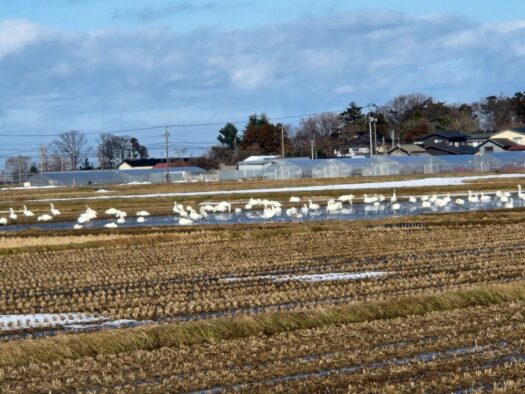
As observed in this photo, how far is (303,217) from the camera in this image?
41688 millimetres

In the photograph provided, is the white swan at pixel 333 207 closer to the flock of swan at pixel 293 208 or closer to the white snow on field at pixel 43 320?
the flock of swan at pixel 293 208

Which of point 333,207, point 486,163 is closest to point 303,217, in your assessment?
point 333,207

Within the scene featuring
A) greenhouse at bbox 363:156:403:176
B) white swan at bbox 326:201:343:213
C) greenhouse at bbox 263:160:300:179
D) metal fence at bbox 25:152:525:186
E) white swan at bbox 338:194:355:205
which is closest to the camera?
white swan at bbox 326:201:343:213

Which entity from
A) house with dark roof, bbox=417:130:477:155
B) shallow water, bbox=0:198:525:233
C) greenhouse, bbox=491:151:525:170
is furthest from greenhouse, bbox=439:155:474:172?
shallow water, bbox=0:198:525:233

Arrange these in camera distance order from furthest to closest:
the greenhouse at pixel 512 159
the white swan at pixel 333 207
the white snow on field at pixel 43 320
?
the greenhouse at pixel 512 159
the white swan at pixel 333 207
the white snow on field at pixel 43 320

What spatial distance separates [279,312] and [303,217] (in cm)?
2658

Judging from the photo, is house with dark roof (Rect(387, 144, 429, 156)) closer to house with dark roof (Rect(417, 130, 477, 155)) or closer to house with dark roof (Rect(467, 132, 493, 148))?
house with dark roof (Rect(417, 130, 477, 155))

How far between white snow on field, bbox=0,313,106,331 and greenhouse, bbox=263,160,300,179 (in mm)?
73093

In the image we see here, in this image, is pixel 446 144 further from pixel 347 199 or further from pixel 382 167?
pixel 347 199

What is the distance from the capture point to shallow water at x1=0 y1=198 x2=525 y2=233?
40250mm

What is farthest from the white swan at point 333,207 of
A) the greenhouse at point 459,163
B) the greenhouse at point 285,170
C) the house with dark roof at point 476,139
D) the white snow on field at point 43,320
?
the house with dark roof at point 476,139

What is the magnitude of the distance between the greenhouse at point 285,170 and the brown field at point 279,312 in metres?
59.1

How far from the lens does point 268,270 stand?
74.5ft

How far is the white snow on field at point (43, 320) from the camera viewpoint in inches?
627
